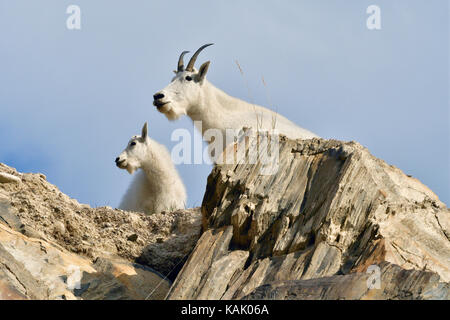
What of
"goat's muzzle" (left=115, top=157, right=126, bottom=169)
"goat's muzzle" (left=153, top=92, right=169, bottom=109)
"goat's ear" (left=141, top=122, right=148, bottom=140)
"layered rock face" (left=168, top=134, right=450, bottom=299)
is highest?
"goat's muzzle" (left=153, top=92, right=169, bottom=109)

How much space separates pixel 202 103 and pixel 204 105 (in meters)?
0.06

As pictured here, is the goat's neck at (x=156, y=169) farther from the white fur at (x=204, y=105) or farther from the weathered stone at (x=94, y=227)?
the weathered stone at (x=94, y=227)

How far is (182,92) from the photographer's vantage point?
469 inches

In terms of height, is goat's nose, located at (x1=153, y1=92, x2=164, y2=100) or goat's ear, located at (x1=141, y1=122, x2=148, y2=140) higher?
goat's nose, located at (x1=153, y1=92, x2=164, y2=100)

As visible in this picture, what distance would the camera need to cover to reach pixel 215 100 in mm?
12070

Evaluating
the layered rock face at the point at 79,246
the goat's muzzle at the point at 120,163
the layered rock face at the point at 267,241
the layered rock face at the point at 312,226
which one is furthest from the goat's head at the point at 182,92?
the layered rock face at the point at 312,226

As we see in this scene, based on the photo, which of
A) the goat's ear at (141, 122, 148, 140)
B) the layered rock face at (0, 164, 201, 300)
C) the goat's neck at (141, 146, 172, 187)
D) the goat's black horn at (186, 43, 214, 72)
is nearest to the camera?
the layered rock face at (0, 164, 201, 300)

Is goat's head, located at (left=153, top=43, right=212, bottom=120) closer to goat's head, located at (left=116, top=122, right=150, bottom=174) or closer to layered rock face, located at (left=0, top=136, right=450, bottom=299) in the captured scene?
goat's head, located at (left=116, top=122, right=150, bottom=174)

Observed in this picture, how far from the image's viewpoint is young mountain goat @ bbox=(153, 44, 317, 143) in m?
11.6


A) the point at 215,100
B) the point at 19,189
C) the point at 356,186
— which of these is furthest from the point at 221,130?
the point at 356,186

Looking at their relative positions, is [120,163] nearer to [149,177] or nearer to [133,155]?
[133,155]

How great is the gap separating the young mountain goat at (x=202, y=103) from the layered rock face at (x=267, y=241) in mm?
4332

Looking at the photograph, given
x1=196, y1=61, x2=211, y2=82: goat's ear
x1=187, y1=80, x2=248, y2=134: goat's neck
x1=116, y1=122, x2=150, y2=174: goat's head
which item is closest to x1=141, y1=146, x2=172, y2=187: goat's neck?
x1=116, y1=122, x2=150, y2=174: goat's head

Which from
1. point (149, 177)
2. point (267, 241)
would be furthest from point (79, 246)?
point (149, 177)
